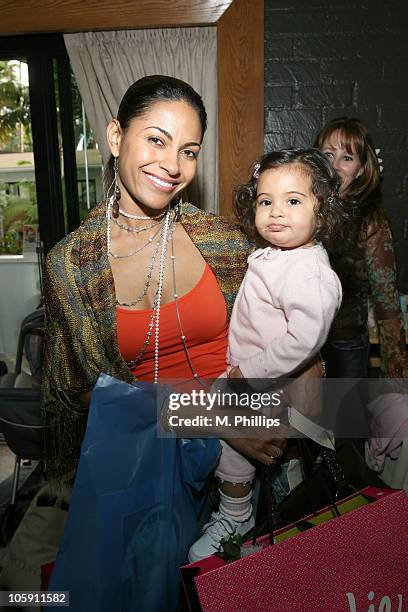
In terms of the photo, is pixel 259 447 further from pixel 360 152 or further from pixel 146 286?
pixel 360 152

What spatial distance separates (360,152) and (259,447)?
1077 millimetres

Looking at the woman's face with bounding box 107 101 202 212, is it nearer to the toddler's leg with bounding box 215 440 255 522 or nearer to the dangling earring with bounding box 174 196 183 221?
the dangling earring with bounding box 174 196 183 221

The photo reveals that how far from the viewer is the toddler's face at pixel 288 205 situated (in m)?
1.02

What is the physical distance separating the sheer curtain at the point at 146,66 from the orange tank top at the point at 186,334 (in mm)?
1483

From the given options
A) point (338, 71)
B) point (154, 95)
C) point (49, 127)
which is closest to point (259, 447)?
point (154, 95)

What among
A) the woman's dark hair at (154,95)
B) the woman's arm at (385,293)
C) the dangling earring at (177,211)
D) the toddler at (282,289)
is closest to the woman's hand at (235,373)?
the toddler at (282,289)

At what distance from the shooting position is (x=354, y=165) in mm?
1623

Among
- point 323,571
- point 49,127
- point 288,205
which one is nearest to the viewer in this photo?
point 323,571

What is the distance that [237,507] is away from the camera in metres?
1.09

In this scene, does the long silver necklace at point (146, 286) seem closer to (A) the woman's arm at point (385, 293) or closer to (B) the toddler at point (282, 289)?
(B) the toddler at point (282, 289)

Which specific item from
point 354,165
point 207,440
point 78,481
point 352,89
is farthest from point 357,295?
point 352,89

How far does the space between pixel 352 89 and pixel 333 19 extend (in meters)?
0.37

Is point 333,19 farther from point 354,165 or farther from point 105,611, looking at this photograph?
point 105,611

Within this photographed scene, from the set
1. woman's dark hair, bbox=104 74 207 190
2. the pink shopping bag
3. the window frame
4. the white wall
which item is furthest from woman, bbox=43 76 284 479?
the white wall
